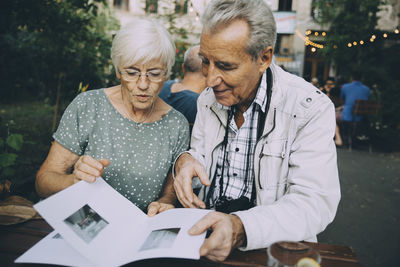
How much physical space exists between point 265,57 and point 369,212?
3401 millimetres

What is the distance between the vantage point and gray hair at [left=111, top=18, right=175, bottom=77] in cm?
176

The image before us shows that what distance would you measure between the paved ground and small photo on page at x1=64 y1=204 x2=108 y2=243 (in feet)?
9.09

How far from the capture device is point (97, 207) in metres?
1.22

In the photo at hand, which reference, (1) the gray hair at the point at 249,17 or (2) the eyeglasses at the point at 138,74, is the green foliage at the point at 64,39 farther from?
(1) the gray hair at the point at 249,17

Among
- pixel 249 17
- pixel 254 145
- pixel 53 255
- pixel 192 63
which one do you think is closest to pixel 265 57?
pixel 249 17

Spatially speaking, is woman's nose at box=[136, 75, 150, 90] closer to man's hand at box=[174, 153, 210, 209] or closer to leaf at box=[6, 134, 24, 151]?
man's hand at box=[174, 153, 210, 209]

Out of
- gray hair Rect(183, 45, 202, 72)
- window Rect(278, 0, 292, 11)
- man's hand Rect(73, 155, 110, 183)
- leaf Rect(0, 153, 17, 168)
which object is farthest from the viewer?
window Rect(278, 0, 292, 11)

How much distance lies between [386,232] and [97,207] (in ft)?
11.8

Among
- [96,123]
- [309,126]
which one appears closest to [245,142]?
[309,126]

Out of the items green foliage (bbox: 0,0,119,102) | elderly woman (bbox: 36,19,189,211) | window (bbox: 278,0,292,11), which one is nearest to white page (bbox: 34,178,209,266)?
elderly woman (bbox: 36,19,189,211)

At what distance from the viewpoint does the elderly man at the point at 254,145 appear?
1.30 meters

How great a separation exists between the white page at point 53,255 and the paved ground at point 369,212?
284 cm

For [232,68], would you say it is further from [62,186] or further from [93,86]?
[93,86]

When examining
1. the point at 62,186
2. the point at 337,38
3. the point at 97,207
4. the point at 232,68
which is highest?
the point at 337,38
